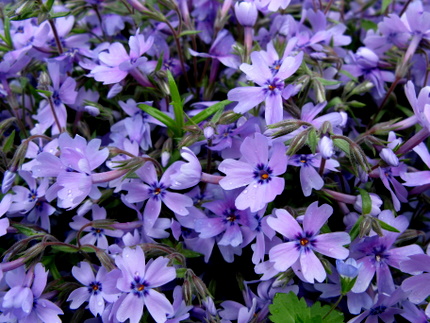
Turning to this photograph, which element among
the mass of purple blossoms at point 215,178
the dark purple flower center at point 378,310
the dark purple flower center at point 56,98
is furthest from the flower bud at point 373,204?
the dark purple flower center at point 56,98

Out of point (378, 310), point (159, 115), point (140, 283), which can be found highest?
point (159, 115)

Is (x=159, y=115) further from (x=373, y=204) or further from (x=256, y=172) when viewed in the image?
(x=373, y=204)

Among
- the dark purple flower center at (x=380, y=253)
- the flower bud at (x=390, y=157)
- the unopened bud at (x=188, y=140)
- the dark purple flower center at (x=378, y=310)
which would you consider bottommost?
the dark purple flower center at (x=378, y=310)

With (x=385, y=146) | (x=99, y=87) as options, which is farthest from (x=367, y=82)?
(x=99, y=87)

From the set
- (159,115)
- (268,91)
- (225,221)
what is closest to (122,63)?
(159,115)

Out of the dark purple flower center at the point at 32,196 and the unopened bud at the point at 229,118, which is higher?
the unopened bud at the point at 229,118

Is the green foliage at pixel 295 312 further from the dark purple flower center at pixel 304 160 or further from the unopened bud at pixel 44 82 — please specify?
the unopened bud at pixel 44 82

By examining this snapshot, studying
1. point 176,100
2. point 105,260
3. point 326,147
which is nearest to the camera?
point 326,147
